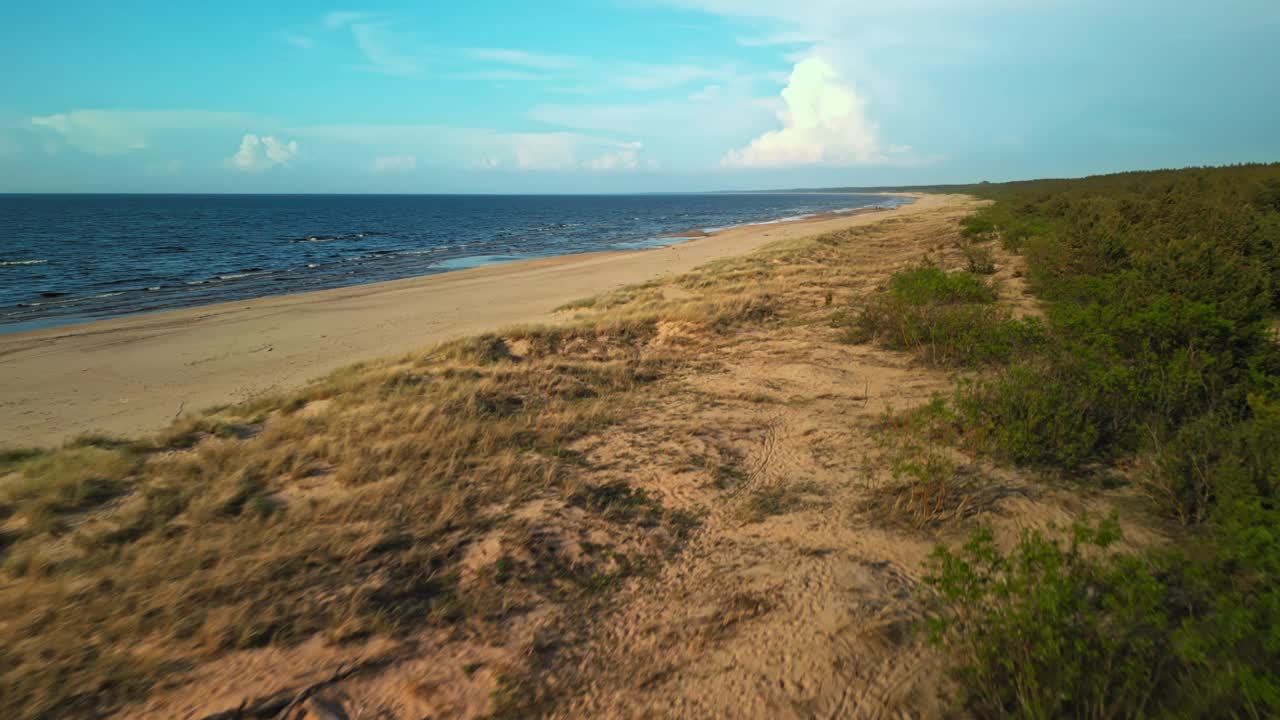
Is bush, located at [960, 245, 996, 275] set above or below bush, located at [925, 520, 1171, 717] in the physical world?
above

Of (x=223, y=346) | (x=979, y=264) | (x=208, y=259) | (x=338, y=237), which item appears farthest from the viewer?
(x=338, y=237)

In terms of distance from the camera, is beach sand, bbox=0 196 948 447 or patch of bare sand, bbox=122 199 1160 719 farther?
beach sand, bbox=0 196 948 447

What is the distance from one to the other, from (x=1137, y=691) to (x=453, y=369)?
8.20 meters

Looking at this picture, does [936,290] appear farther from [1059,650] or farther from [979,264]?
[1059,650]

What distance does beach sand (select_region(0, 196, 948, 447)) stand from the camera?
28.0 feet

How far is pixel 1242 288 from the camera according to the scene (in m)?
6.65

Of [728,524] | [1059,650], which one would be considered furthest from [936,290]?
[1059,650]

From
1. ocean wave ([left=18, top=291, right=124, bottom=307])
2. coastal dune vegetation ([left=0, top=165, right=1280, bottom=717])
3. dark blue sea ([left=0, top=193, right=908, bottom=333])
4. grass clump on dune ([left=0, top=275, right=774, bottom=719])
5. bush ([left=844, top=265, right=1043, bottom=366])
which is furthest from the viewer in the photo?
dark blue sea ([left=0, top=193, right=908, bottom=333])

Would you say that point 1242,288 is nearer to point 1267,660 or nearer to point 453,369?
point 1267,660

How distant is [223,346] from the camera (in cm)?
1266

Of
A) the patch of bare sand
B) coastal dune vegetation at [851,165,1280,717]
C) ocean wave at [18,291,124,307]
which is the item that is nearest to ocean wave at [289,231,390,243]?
ocean wave at [18,291,124,307]

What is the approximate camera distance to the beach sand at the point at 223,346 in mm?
8531

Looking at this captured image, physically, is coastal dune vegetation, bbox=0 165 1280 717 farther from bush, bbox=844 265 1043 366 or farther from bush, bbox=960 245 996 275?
bush, bbox=960 245 996 275

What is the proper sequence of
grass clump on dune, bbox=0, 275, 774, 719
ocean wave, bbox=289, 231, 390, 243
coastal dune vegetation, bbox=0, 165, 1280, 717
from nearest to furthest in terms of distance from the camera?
coastal dune vegetation, bbox=0, 165, 1280, 717 → grass clump on dune, bbox=0, 275, 774, 719 → ocean wave, bbox=289, 231, 390, 243
